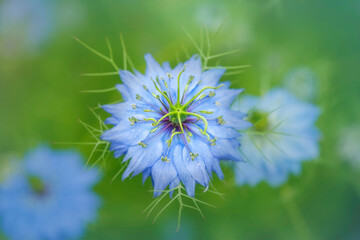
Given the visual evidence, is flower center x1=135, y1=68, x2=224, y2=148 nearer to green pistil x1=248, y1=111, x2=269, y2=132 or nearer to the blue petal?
the blue petal

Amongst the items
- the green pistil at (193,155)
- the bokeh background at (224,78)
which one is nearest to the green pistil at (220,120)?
the green pistil at (193,155)

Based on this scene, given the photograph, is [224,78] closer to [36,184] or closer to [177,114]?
[177,114]

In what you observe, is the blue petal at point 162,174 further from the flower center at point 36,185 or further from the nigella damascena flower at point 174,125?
the flower center at point 36,185

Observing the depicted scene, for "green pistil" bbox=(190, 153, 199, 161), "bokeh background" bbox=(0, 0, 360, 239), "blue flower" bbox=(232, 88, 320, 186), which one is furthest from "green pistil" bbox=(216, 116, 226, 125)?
"bokeh background" bbox=(0, 0, 360, 239)

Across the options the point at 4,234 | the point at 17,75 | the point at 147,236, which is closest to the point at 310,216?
the point at 147,236

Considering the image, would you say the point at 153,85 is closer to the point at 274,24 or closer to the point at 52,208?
the point at 52,208

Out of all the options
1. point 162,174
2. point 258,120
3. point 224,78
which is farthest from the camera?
point 224,78

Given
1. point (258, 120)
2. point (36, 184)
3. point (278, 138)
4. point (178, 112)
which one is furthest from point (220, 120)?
point (36, 184)
